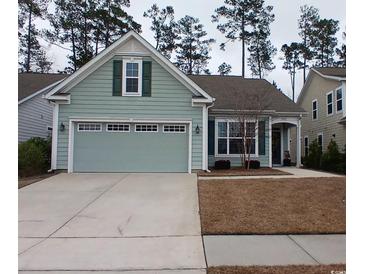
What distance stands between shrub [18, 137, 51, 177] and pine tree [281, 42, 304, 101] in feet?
92.1

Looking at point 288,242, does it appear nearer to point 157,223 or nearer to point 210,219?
point 210,219

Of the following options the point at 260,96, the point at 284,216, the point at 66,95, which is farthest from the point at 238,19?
the point at 284,216

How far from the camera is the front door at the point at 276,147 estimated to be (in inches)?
711

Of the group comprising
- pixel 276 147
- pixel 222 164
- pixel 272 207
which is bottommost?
pixel 272 207

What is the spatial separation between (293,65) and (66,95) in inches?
1096

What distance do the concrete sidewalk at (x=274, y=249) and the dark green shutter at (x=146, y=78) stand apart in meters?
9.54

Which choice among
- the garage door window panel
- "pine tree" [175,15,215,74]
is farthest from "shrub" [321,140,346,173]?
"pine tree" [175,15,215,74]

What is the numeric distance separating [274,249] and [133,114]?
10.1 meters

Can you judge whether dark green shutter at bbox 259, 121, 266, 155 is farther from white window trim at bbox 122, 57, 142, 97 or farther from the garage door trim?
white window trim at bbox 122, 57, 142, 97

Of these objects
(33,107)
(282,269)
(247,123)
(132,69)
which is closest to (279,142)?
(247,123)

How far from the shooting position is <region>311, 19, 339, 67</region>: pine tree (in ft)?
106

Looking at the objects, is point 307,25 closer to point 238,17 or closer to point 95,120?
point 238,17

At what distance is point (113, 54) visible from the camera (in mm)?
14141

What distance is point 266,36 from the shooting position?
3136 cm
